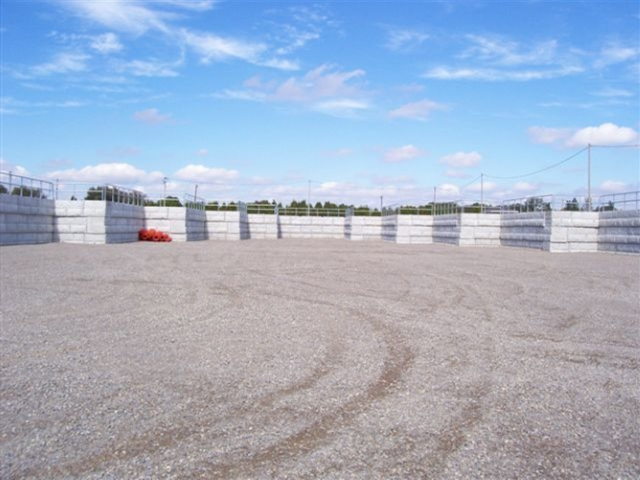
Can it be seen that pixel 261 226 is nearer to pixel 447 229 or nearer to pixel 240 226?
Result: pixel 240 226

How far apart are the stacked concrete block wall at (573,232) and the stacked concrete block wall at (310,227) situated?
2350cm

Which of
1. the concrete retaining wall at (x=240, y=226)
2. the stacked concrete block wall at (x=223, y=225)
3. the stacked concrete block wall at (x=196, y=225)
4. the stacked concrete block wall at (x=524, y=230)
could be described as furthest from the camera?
the stacked concrete block wall at (x=223, y=225)

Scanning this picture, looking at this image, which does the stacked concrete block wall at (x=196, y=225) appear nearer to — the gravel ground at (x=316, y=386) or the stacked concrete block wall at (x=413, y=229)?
the stacked concrete block wall at (x=413, y=229)

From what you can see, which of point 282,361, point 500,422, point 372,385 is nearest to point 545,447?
point 500,422

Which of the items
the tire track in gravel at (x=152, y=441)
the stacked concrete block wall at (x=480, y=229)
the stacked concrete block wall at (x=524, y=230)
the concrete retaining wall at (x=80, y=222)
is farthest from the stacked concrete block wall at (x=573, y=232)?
the tire track in gravel at (x=152, y=441)

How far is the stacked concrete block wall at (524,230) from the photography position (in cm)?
2700

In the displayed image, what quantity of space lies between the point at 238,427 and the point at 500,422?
70.5 inches

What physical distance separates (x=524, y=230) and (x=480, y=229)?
11.0ft

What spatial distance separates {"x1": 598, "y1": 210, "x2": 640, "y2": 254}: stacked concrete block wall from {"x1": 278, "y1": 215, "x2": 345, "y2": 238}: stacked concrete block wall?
2453 cm

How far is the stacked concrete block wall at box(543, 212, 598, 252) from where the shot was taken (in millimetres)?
25266

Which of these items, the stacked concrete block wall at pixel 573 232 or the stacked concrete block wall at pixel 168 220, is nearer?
the stacked concrete block wall at pixel 573 232

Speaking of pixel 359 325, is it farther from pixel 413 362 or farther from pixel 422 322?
pixel 413 362

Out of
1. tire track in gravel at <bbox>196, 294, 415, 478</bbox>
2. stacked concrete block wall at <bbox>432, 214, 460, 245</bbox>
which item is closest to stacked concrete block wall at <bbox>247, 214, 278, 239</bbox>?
stacked concrete block wall at <bbox>432, 214, 460, 245</bbox>

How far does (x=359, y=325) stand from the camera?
6.99m
